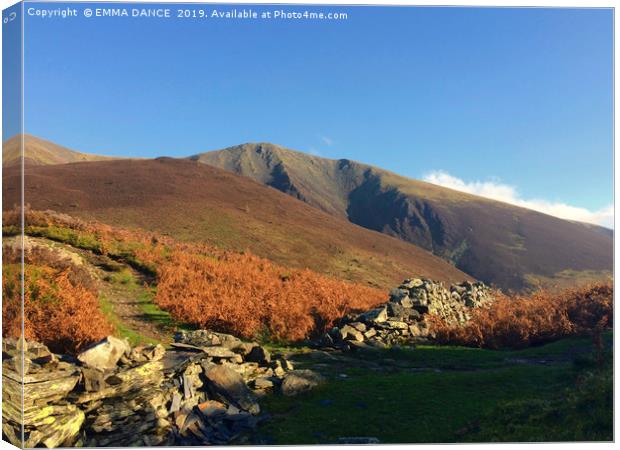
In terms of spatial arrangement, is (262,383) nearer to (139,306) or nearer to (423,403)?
(423,403)

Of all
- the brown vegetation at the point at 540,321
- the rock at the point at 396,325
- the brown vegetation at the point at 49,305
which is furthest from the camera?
the rock at the point at 396,325

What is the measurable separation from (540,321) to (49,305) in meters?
15.4

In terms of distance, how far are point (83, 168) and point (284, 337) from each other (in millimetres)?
40808

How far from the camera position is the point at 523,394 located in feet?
37.3

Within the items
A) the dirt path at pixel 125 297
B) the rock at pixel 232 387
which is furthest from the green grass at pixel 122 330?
the rock at pixel 232 387

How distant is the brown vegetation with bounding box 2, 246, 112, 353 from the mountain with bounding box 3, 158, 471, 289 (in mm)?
18895

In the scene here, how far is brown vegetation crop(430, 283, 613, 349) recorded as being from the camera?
16016mm

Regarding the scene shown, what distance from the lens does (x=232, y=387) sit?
1112 centimetres

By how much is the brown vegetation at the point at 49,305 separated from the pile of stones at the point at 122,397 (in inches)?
34.7

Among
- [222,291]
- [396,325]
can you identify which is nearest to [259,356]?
[222,291]

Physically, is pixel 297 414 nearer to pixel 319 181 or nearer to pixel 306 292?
pixel 306 292

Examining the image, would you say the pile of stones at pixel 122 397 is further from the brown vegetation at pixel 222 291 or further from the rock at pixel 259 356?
the brown vegetation at pixel 222 291

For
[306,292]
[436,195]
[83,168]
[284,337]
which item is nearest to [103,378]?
[284,337]

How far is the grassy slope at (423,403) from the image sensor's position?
981 centimetres
